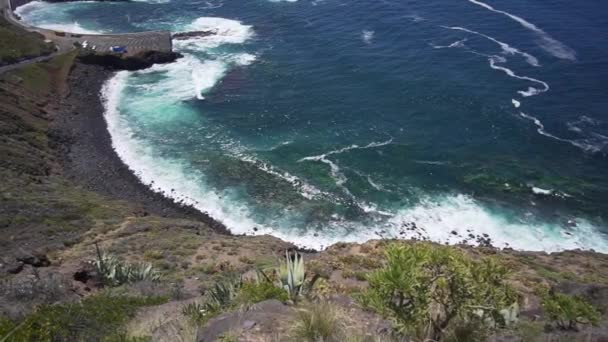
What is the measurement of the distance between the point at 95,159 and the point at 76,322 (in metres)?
39.0

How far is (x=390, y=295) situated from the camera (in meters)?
9.76

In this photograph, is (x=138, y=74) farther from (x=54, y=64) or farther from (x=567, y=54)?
Answer: (x=567, y=54)

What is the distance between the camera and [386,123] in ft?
179

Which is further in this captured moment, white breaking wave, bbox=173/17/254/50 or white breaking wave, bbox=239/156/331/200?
white breaking wave, bbox=173/17/254/50

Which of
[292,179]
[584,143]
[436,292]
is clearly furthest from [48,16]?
[436,292]

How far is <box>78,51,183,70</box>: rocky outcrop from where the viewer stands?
221ft

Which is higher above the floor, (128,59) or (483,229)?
(128,59)

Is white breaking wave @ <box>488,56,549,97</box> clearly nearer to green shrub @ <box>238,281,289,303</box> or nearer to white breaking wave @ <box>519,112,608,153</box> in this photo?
white breaking wave @ <box>519,112,608,153</box>

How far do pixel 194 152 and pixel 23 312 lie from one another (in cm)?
3678

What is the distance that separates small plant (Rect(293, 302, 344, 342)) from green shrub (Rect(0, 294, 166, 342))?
15.7 feet

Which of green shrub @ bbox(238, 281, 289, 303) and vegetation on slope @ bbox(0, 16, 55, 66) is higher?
green shrub @ bbox(238, 281, 289, 303)

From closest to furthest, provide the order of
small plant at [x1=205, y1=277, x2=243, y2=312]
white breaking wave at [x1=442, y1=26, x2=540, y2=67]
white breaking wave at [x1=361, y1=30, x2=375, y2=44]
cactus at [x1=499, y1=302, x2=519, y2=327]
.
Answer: cactus at [x1=499, y1=302, x2=519, y2=327] → small plant at [x1=205, y1=277, x2=243, y2=312] → white breaking wave at [x1=442, y1=26, x2=540, y2=67] → white breaking wave at [x1=361, y1=30, x2=375, y2=44]

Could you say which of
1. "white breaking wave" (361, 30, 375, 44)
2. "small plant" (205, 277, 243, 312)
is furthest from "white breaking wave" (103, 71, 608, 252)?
"white breaking wave" (361, 30, 375, 44)

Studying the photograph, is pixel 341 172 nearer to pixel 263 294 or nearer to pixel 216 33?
pixel 263 294
